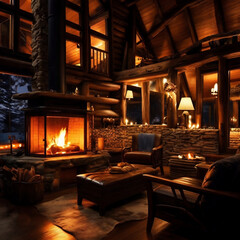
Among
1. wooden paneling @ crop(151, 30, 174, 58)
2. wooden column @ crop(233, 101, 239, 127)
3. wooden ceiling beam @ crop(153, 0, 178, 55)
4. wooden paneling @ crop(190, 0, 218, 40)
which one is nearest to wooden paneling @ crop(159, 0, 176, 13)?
wooden ceiling beam @ crop(153, 0, 178, 55)

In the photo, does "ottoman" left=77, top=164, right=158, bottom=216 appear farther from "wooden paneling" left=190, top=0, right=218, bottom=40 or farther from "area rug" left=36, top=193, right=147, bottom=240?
"wooden paneling" left=190, top=0, right=218, bottom=40

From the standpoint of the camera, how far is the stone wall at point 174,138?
5547 millimetres

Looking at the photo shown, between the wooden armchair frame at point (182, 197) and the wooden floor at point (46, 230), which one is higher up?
the wooden armchair frame at point (182, 197)

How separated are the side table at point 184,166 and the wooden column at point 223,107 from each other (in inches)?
53.9

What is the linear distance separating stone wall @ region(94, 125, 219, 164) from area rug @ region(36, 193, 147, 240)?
2833 millimetres

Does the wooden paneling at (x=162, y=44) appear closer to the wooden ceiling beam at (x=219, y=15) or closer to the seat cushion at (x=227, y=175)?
the wooden ceiling beam at (x=219, y=15)

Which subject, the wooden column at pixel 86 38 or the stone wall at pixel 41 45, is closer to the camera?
the stone wall at pixel 41 45

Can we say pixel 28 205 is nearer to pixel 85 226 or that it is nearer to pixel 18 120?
pixel 85 226

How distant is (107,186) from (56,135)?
7.78 feet

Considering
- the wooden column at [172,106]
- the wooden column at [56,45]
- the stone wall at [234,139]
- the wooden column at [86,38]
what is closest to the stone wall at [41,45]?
the wooden column at [56,45]

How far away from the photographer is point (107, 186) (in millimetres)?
2812

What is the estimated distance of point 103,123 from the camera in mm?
8055

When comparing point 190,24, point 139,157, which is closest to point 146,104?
point 190,24

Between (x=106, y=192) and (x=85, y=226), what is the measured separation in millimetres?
479
